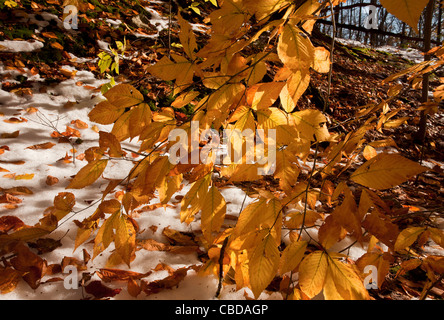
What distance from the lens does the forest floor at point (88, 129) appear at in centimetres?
107

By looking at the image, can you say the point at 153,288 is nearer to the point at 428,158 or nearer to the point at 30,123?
the point at 30,123

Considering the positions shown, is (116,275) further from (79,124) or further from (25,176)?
(79,124)

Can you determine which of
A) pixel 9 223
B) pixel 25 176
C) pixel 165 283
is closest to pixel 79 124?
pixel 25 176

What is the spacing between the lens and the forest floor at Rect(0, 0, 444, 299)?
3.51 ft

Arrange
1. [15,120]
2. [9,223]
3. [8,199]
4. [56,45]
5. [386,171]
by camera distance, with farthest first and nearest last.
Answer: [56,45]
[15,120]
[8,199]
[9,223]
[386,171]

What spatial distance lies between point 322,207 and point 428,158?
6.87ft

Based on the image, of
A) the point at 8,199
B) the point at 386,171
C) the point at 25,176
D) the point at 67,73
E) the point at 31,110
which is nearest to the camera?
the point at 386,171

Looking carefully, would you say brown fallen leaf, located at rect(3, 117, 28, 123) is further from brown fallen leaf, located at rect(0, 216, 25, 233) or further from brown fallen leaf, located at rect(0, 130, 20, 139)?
brown fallen leaf, located at rect(0, 216, 25, 233)

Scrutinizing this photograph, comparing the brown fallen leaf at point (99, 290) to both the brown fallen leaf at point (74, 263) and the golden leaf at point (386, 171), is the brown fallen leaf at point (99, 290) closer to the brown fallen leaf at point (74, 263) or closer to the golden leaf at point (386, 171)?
the brown fallen leaf at point (74, 263)

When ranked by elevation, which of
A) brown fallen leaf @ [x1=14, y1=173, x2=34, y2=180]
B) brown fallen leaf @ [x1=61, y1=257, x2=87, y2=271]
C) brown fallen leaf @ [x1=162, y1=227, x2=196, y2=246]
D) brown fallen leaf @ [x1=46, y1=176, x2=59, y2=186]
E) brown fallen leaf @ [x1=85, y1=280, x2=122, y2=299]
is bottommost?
brown fallen leaf @ [x1=162, y1=227, x2=196, y2=246]

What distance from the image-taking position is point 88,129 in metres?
2.07

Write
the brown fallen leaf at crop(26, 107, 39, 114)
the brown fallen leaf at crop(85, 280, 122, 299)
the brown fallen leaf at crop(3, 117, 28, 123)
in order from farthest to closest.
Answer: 1. the brown fallen leaf at crop(26, 107, 39, 114)
2. the brown fallen leaf at crop(3, 117, 28, 123)
3. the brown fallen leaf at crop(85, 280, 122, 299)

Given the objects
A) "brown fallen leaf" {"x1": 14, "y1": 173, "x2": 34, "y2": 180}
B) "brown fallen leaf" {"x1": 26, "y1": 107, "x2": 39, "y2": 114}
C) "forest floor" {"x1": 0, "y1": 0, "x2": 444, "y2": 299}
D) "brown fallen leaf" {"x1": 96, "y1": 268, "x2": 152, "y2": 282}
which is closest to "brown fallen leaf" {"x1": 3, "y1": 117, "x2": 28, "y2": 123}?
"forest floor" {"x1": 0, "y1": 0, "x2": 444, "y2": 299}
